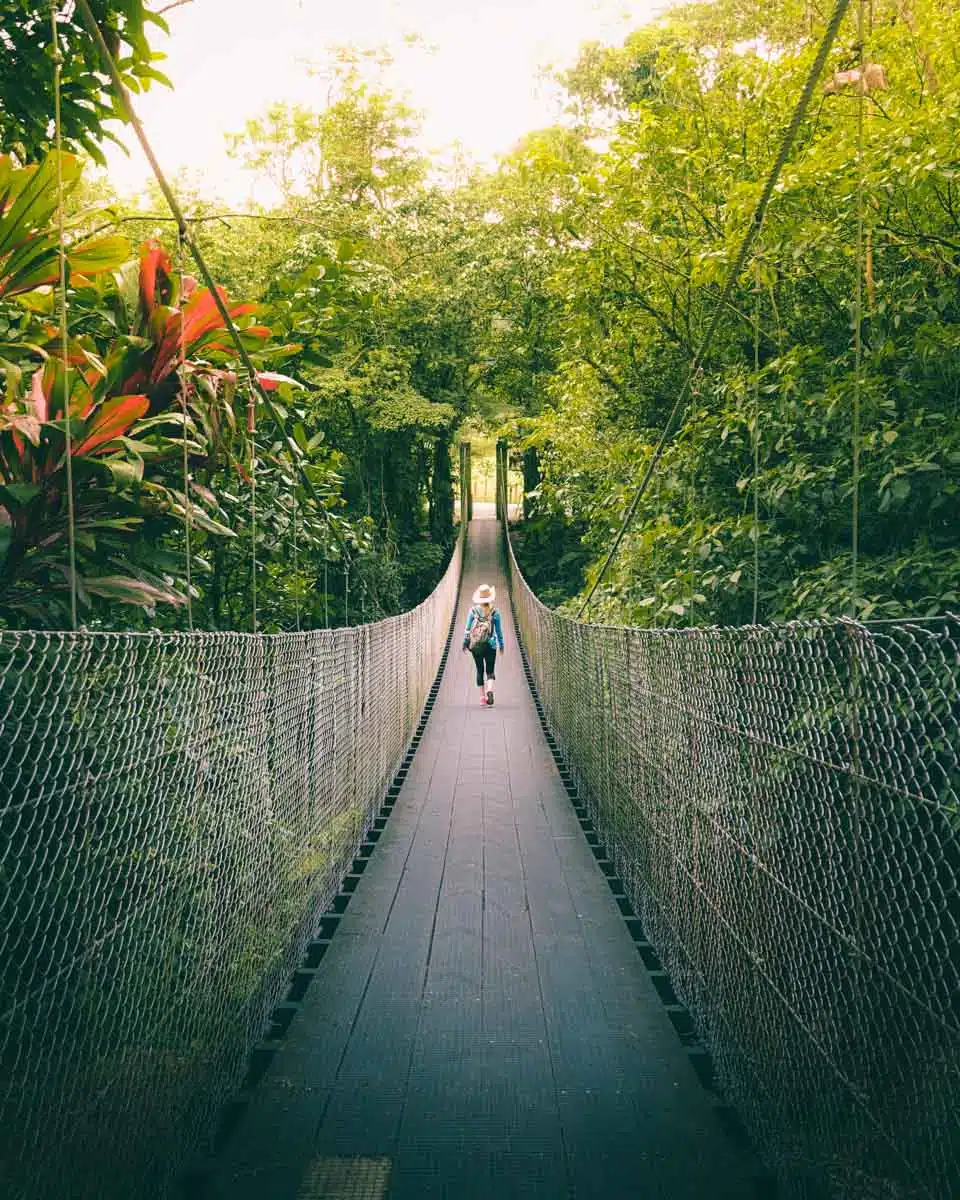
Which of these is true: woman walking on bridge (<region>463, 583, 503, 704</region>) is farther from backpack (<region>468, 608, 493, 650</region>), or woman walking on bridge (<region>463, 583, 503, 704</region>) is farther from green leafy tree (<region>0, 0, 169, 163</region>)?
green leafy tree (<region>0, 0, 169, 163</region>)

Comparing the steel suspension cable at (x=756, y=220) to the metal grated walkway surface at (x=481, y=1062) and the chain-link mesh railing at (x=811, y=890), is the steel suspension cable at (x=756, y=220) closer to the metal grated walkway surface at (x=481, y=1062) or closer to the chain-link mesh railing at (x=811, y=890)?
the chain-link mesh railing at (x=811, y=890)

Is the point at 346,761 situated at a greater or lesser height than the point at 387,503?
lesser

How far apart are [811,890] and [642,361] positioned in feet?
21.8

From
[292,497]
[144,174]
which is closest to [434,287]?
[144,174]

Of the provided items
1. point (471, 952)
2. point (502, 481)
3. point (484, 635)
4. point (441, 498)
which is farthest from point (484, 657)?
point (502, 481)

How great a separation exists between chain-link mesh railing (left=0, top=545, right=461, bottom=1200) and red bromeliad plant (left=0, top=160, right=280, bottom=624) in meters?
0.38

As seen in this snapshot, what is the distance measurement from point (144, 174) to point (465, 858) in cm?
1587

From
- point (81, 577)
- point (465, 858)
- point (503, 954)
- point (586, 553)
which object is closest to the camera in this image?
point (81, 577)

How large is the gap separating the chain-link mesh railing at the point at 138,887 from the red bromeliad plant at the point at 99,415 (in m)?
0.38

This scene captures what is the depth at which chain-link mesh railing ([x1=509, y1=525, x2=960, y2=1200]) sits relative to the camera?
1.43 metres

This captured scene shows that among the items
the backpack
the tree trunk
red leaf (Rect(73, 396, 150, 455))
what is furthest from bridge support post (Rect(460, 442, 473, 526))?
red leaf (Rect(73, 396, 150, 455))

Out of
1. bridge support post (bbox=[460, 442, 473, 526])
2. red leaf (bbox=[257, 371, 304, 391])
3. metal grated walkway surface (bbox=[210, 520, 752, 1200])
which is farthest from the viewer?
bridge support post (bbox=[460, 442, 473, 526])

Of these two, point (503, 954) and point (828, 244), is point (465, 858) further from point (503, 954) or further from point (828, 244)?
point (828, 244)

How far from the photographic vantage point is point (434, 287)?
17844 millimetres
